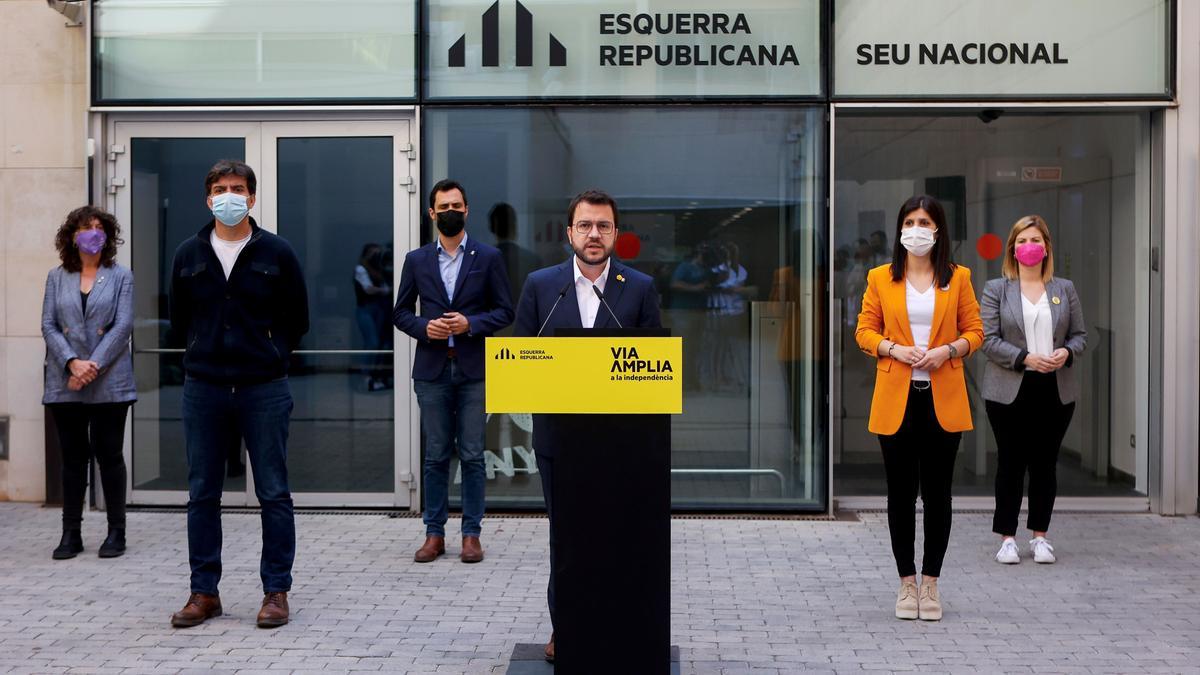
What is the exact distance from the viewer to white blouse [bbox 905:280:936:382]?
20.3ft

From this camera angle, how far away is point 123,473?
7699 millimetres

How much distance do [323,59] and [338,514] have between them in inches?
121

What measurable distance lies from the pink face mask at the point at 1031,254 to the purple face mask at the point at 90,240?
528cm

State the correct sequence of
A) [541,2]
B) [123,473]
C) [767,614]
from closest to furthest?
[767,614] < [123,473] < [541,2]

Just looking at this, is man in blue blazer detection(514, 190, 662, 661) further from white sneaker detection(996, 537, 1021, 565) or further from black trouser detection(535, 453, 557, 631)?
white sneaker detection(996, 537, 1021, 565)

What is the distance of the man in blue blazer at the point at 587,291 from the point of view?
16.9ft

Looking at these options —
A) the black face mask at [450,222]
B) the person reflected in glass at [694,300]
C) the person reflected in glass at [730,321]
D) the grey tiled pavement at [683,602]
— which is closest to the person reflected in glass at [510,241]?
the person reflected in glass at [694,300]

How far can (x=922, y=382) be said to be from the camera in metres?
6.19

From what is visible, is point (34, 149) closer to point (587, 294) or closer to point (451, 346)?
point (451, 346)

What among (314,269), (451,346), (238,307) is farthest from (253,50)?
(238,307)

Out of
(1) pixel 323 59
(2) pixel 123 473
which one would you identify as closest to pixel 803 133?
(1) pixel 323 59

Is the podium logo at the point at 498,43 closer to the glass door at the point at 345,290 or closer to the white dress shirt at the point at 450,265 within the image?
the glass door at the point at 345,290

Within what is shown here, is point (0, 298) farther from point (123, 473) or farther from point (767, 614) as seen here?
point (767, 614)

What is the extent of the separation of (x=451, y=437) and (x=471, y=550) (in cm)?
66
